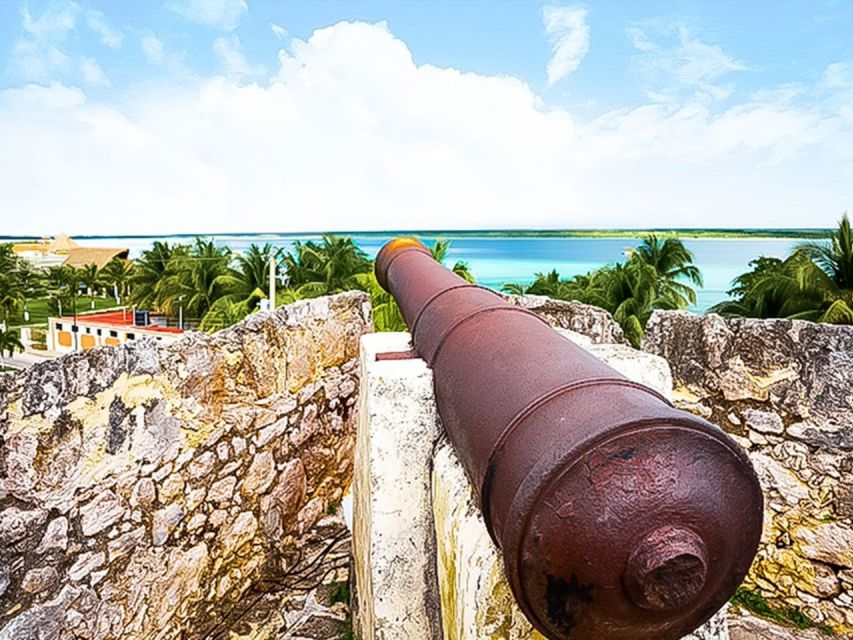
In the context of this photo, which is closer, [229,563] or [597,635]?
[597,635]

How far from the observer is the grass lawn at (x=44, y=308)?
1467 inches

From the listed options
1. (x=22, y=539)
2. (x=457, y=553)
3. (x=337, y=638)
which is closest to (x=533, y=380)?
(x=457, y=553)

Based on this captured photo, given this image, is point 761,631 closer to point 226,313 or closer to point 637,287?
point 637,287

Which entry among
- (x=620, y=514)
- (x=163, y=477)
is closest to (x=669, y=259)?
(x=163, y=477)

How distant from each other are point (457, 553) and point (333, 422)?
3233 millimetres

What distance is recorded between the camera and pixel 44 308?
41750 mm

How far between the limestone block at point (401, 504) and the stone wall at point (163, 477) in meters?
1.26

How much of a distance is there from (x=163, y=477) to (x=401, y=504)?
1.47 metres

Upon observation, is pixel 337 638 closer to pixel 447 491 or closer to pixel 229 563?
pixel 229 563

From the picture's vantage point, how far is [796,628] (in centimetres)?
374

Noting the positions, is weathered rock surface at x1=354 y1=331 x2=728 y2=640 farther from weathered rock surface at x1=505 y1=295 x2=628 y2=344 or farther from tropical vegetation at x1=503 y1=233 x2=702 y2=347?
tropical vegetation at x1=503 y1=233 x2=702 y2=347

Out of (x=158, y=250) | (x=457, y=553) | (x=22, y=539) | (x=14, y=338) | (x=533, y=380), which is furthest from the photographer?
(x=158, y=250)

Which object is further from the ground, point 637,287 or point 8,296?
point 637,287

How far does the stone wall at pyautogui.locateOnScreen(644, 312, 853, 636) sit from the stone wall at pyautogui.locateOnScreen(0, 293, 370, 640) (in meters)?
2.41
